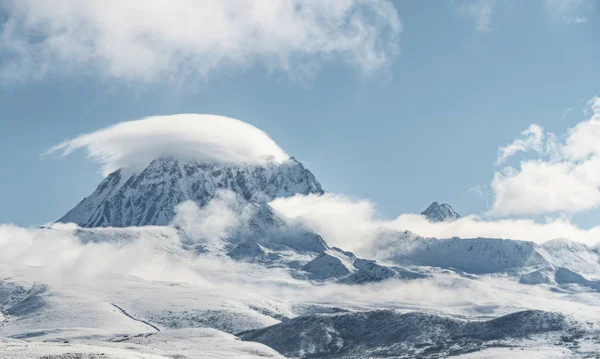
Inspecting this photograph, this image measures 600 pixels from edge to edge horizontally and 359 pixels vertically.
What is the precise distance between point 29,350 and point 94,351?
11.7 meters

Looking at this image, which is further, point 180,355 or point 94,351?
point 180,355

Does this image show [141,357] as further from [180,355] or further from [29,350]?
[180,355]

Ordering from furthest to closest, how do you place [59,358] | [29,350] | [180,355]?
[180,355], [29,350], [59,358]

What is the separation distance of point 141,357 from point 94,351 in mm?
9230

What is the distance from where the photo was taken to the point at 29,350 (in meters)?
152

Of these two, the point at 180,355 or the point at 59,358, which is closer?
the point at 59,358

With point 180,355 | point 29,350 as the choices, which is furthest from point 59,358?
point 180,355

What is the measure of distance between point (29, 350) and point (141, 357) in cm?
2052

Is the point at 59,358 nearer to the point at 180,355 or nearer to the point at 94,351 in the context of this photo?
the point at 94,351

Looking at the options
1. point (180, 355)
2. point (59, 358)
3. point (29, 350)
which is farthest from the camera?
point (180, 355)

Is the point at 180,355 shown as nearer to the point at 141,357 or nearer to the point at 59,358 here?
the point at 141,357

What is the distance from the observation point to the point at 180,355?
197375mm

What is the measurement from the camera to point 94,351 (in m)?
155

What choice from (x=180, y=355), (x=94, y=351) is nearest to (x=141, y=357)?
(x=94, y=351)
